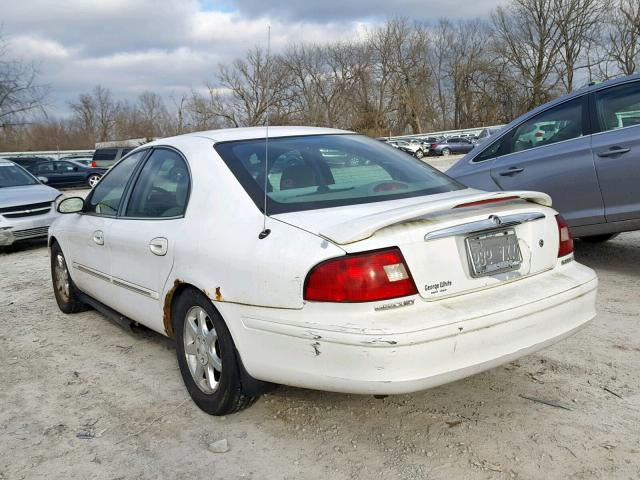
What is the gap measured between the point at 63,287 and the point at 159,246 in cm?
232

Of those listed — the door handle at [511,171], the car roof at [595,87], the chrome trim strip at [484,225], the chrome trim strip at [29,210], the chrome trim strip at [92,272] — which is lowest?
the chrome trim strip at [92,272]

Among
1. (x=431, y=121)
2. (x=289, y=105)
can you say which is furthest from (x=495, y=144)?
(x=431, y=121)

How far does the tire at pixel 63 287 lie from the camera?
5.01m

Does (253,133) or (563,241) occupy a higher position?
(253,133)

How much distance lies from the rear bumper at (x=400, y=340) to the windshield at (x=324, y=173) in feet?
1.97

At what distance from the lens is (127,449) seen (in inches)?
111

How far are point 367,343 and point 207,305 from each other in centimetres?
94

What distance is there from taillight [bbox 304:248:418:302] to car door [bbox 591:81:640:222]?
3266 millimetres

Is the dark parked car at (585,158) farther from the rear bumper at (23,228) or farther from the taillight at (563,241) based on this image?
A: the rear bumper at (23,228)

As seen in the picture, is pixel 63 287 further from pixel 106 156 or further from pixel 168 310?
pixel 106 156

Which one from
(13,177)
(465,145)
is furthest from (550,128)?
(465,145)

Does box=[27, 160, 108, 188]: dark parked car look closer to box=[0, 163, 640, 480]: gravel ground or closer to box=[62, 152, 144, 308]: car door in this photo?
box=[62, 152, 144, 308]: car door

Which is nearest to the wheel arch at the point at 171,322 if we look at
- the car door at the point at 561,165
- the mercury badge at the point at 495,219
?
the mercury badge at the point at 495,219

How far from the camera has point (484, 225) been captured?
2625 mm
